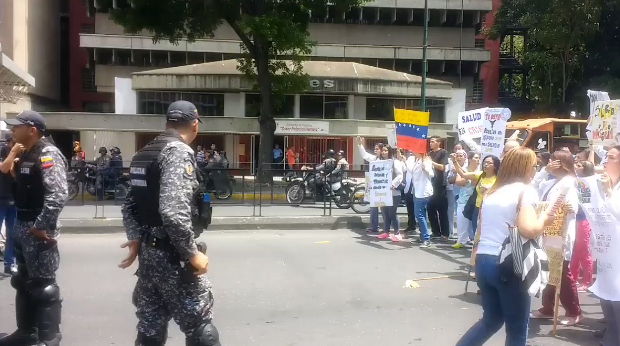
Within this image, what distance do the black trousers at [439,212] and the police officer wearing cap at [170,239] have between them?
8152 mm

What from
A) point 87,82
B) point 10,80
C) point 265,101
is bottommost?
point 265,101

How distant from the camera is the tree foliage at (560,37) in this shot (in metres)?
31.4

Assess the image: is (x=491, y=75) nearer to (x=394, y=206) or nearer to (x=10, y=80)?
(x=10, y=80)

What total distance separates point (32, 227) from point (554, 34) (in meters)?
31.4

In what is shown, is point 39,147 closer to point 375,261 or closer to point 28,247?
point 28,247

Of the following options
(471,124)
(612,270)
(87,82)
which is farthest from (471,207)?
(87,82)

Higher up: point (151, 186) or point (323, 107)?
point (323, 107)

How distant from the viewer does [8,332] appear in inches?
226

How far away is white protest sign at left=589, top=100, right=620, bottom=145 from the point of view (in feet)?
27.9

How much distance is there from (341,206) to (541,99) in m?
26.1

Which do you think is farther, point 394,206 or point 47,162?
point 394,206

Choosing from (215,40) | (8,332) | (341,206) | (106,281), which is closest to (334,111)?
(215,40)

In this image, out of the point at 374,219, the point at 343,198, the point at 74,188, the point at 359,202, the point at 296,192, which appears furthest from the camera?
the point at 296,192

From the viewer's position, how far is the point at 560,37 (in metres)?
31.5
